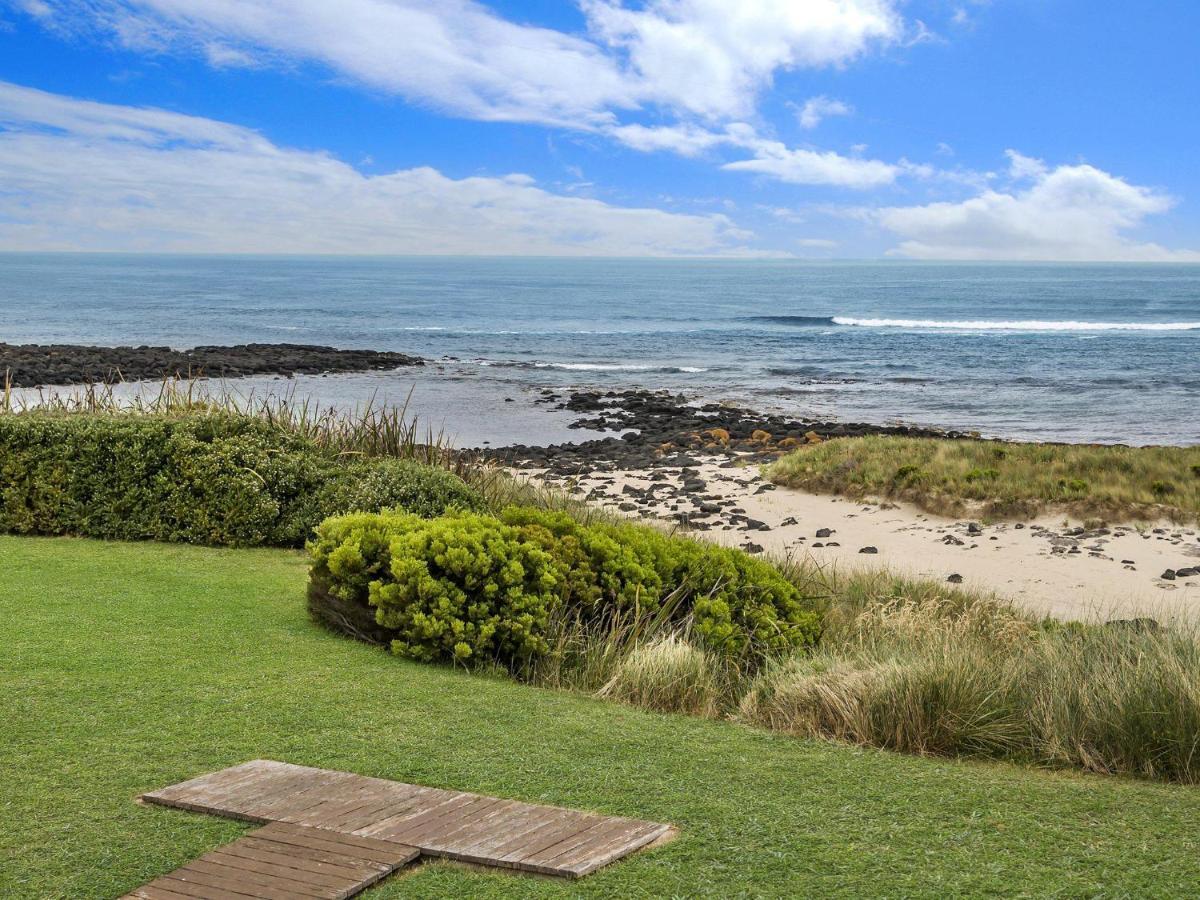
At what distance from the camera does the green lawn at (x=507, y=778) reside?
4.19 m

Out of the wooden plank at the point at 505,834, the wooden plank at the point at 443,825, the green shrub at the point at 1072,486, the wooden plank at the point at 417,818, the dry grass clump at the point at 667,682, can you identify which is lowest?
the dry grass clump at the point at 667,682

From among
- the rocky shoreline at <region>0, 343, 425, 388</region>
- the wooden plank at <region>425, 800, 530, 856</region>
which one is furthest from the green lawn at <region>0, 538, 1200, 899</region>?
the rocky shoreline at <region>0, 343, 425, 388</region>

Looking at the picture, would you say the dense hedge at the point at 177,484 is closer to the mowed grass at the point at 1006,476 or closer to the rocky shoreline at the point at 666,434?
the mowed grass at the point at 1006,476

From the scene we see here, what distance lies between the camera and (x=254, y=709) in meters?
6.09

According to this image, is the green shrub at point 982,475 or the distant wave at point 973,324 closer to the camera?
the green shrub at point 982,475

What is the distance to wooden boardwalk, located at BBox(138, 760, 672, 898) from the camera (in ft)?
13.8

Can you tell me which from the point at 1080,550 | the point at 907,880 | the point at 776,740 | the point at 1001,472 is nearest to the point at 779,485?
the point at 1001,472

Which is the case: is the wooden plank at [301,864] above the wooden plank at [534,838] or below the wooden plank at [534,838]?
below

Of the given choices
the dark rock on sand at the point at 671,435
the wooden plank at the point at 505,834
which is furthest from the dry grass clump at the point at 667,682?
the dark rock on sand at the point at 671,435

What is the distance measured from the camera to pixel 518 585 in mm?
8023

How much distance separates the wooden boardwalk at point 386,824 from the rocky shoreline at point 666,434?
18.3 meters

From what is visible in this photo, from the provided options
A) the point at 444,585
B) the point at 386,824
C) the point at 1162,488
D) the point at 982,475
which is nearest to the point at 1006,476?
the point at 982,475

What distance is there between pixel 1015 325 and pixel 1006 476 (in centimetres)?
6188

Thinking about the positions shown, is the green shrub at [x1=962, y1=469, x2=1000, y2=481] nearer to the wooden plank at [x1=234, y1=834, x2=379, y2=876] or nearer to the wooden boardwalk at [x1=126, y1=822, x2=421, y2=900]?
the wooden boardwalk at [x1=126, y1=822, x2=421, y2=900]
